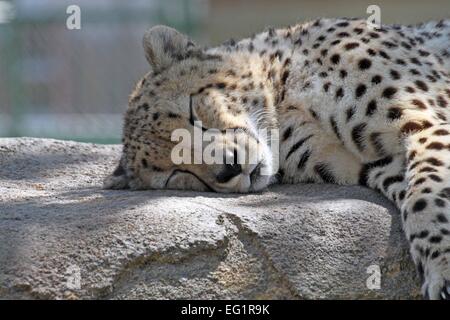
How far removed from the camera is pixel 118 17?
6.93 metres

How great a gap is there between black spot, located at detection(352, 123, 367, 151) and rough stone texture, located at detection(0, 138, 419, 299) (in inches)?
12.4

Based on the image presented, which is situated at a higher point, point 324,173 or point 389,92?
point 389,92

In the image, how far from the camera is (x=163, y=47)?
3.83 m

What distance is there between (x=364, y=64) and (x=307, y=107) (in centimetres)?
26

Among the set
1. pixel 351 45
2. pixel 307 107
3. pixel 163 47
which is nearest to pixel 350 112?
pixel 307 107

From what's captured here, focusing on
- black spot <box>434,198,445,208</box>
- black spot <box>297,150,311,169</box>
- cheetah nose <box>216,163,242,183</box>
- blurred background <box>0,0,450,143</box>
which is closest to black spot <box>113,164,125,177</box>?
cheetah nose <box>216,163,242,183</box>

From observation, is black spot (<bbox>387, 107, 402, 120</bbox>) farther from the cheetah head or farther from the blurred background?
the blurred background

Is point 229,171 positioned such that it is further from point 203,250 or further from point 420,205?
point 420,205

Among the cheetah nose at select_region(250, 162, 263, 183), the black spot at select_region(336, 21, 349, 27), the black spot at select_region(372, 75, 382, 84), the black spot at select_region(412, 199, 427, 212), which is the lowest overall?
the black spot at select_region(412, 199, 427, 212)

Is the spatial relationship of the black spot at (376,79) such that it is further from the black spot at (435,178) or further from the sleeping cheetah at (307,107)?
the black spot at (435,178)

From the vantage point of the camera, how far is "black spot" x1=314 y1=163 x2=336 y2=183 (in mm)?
3555

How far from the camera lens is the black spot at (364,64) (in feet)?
11.4

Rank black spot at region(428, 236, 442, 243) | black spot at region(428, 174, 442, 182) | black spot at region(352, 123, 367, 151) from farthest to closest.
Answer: black spot at region(352, 123, 367, 151) < black spot at region(428, 174, 442, 182) < black spot at region(428, 236, 442, 243)
